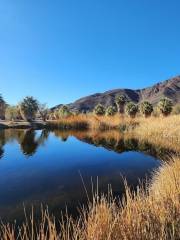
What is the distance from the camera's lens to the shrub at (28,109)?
42.1m

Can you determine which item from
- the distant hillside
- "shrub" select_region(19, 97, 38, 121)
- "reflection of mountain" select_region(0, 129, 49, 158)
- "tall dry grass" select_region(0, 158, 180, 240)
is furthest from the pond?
the distant hillside

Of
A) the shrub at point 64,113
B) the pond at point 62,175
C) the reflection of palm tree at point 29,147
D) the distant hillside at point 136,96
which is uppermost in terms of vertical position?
the distant hillside at point 136,96

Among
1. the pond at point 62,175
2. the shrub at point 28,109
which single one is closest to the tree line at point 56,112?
the shrub at point 28,109

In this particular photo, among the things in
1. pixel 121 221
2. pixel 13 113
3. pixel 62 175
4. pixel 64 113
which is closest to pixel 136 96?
pixel 13 113

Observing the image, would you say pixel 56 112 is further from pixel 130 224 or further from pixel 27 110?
pixel 130 224

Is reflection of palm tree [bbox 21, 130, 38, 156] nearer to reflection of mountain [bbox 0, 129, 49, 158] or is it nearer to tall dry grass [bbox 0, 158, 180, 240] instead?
reflection of mountain [bbox 0, 129, 49, 158]

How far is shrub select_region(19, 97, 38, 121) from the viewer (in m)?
42.1

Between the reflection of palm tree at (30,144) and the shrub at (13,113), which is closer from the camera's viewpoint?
the reflection of palm tree at (30,144)

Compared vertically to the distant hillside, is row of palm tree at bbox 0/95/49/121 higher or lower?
lower

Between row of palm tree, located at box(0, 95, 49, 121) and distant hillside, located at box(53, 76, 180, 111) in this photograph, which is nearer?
row of palm tree, located at box(0, 95, 49, 121)

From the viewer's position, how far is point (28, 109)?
4231 cm

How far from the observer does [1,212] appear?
201 inches

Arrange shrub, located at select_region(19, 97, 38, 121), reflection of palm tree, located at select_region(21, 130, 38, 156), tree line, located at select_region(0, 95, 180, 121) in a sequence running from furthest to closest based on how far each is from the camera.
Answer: shrub, located at select_region(19, 97, 38, 121)
tree line, located at select_region(0, 95, 180, 121)
reflection of palm tree, located at select_region(21, 130, 38, 156)

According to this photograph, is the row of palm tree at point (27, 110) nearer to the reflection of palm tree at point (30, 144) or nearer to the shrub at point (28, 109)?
the shrub at point (28, 109)
